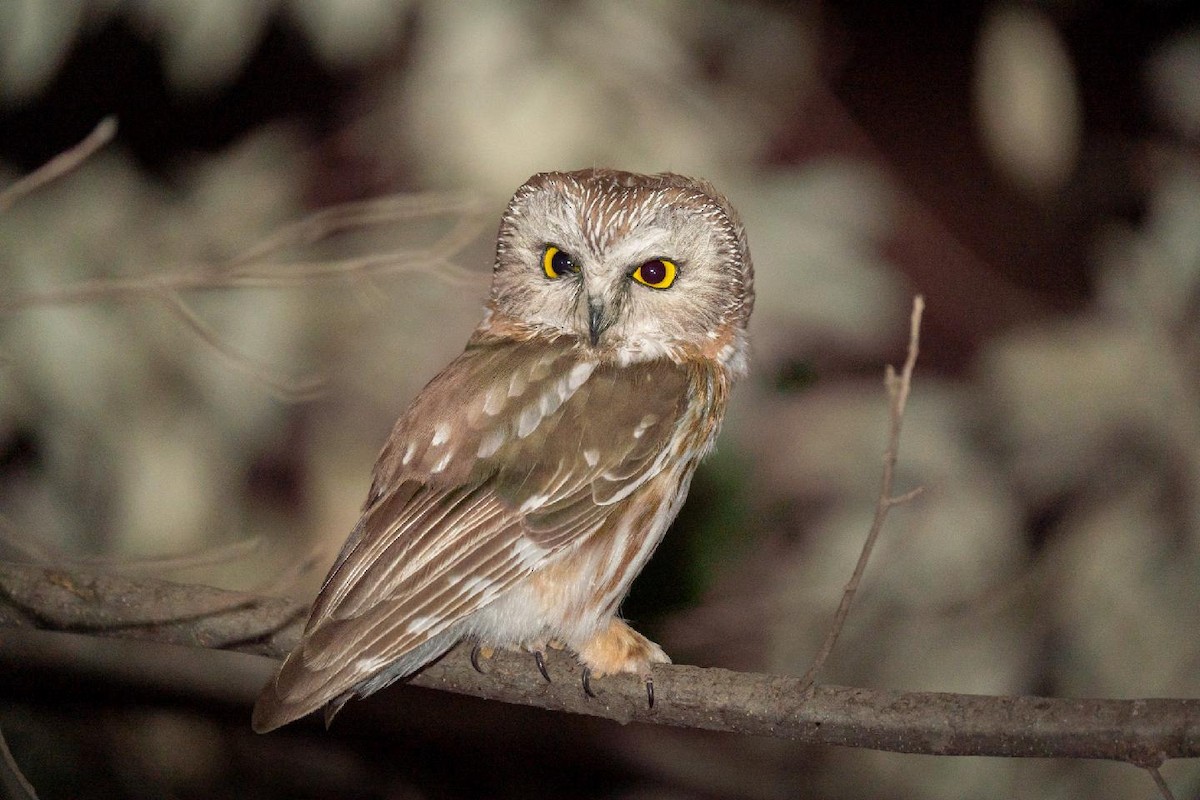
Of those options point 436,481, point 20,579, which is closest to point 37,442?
point 20,579

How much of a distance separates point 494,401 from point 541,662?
55cm

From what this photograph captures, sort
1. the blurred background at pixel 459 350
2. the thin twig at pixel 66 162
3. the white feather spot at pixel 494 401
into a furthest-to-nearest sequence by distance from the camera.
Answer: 1. the blurred background at pixel 459 350
2. the white feather spot at pixel 494 401
3. the thin twig at pixel 66 162

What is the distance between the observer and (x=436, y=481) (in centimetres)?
220

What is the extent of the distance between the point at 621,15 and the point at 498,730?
258 cm

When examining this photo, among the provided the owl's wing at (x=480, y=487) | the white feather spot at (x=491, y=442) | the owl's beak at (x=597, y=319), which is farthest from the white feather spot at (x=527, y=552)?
the owl's beak at (x=597, y=319)

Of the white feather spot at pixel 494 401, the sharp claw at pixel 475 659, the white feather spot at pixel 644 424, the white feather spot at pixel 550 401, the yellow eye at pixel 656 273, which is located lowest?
the sharp claw at pixel 475 659

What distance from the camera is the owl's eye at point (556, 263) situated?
2.48 meters

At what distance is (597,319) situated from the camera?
238 cm

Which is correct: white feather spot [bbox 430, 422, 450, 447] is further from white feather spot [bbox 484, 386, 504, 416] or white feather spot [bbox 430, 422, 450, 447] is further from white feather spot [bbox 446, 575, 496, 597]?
white feather spot [bbox 446, 575, 496, 597]

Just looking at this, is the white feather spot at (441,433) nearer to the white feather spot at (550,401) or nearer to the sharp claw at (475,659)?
the white feather spot at (550,401)

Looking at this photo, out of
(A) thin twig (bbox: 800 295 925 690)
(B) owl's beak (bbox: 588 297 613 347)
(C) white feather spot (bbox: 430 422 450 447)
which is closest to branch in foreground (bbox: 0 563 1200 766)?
(A) thin twig (bbox: 800 295 925 690)

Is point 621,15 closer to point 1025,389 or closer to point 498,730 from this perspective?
point 1025,389

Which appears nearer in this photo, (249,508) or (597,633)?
(597,633)

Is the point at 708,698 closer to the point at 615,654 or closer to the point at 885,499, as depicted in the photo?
the point at 615,654
